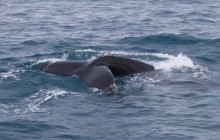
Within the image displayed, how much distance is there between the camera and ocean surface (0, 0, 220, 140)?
54.2ft

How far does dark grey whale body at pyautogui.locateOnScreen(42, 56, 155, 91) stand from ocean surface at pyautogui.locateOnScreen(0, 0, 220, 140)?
0.33 m

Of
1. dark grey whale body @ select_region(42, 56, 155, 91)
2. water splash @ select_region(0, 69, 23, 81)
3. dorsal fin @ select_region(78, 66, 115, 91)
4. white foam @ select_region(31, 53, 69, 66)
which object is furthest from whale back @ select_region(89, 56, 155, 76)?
water splash @ select_region(0, 69, 23, 81)

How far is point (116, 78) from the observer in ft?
70.7

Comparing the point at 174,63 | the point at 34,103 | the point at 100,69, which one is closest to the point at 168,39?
the point at 174,63

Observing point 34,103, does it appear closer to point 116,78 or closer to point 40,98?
point 40,98

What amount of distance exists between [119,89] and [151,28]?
1487 centimetres

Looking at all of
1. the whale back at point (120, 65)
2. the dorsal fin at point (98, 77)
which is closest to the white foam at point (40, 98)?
the dorsal fin at point (98, 77)

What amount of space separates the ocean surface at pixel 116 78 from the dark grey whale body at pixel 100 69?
1.10 ft

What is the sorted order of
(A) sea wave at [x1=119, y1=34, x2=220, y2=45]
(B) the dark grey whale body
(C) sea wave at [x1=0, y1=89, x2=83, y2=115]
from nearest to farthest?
(C) sea wave at [x1=0, y1=89, x2=83, y2=115], (B) the dark grey whale body, (A) sea wave at [x1=119, y1=34, x2=220, y2=45]

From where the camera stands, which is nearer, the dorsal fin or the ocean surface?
the ocean surface

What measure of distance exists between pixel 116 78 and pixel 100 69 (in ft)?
5.15

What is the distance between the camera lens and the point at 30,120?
1691 centimetres

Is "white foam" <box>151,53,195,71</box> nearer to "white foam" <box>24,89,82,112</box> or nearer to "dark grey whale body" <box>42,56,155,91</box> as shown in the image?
"dark grey whale body" <box>42,56,155,91</box>

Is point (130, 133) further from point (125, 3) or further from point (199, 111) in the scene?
point (125, 3)
